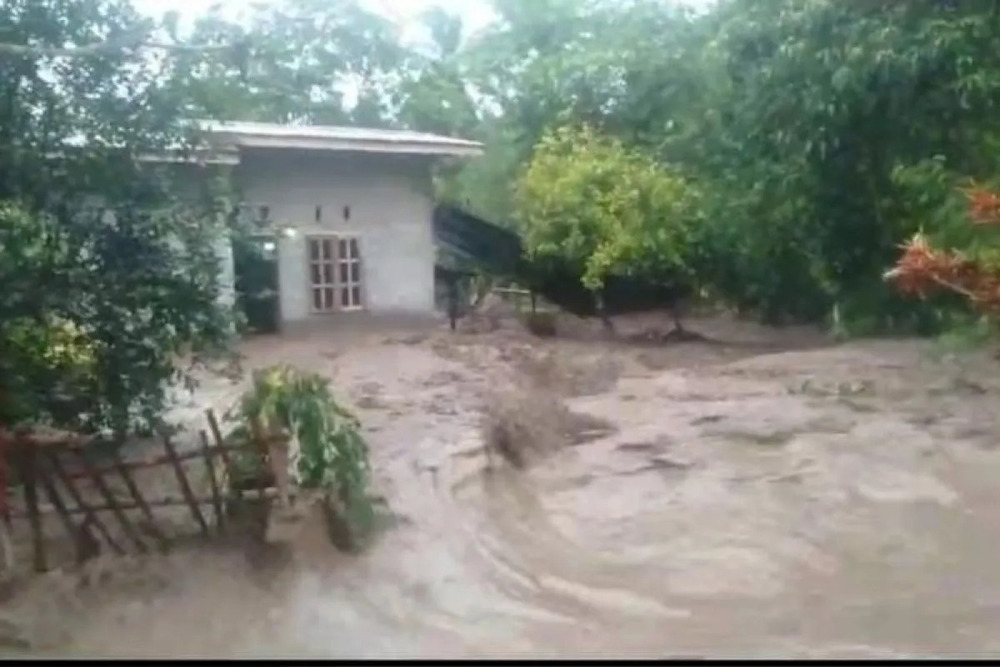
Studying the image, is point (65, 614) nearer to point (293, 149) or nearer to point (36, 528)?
point (36, 528)

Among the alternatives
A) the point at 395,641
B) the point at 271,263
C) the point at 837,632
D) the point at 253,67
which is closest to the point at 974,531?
the point at 837,632

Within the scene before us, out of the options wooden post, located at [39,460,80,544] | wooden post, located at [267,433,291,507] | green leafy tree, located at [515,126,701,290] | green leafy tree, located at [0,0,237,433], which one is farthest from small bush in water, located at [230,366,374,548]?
green leafy tree, located at [515,126,701,290]

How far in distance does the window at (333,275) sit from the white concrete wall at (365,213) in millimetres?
12

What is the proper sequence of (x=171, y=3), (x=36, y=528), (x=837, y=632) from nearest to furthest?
(x=837, y=632)
(x=36, y=528)
(x=171, y=3)

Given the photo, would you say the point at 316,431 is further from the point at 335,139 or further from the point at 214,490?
the point at 335,139

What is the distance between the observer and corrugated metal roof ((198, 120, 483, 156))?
6.54ft

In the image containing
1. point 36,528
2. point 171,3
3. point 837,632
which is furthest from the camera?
point 171,3

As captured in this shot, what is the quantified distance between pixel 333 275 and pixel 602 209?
0.45m

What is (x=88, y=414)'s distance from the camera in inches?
76.5

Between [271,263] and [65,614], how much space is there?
0.59m

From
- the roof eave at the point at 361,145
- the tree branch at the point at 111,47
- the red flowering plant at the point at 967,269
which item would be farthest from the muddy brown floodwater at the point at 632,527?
the tree branch at the point at 111,47

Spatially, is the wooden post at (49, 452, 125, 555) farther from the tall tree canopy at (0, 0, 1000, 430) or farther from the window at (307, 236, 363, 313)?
the window at (307, 236, 363, 313)

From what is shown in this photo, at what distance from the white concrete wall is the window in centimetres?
1

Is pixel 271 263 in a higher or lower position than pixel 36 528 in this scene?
higher
